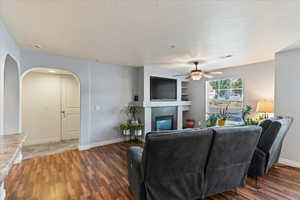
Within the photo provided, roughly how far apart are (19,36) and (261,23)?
391 centimetres

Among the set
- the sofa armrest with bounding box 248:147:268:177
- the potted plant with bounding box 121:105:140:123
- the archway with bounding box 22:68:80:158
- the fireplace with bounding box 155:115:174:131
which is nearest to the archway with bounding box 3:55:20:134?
the archway with bounding box 22:68:80:158

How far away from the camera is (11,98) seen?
124 inches

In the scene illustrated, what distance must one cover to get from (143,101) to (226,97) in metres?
2.94

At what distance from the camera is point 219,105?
549cm

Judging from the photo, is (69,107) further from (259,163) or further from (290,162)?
(290,162)

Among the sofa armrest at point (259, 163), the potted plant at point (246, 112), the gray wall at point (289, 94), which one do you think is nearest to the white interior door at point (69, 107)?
the sofa armrest at point (259, 163)

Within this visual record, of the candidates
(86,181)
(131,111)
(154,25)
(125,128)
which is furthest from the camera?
(131,111)

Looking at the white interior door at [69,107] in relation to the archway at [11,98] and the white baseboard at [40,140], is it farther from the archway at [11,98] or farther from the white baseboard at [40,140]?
the archway at [11,98]

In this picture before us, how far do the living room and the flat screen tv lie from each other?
0.04 metres

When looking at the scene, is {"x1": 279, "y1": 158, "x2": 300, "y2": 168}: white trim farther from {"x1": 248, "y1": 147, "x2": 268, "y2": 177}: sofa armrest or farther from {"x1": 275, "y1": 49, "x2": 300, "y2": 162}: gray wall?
{"x1": 248, "y1": 147, "x2": 268, "y2": 177}: sofa armrest

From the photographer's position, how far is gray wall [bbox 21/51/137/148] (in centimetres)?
398

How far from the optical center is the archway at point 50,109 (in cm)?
454

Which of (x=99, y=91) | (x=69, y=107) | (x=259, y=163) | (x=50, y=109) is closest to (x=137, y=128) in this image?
(x=99, y=91)

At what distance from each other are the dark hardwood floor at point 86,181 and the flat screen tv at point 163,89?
2450mm
